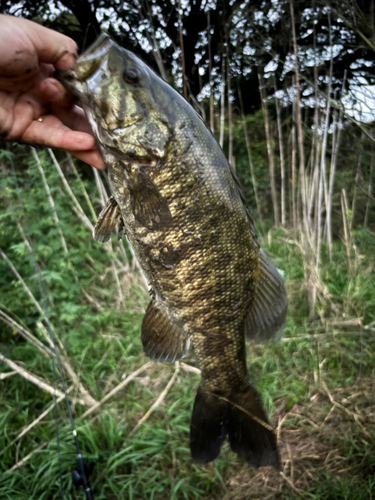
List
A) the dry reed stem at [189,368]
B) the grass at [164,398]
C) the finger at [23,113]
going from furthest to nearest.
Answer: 1. the dry reed stem at [189,368]
2. the grass at [164,398]
3. the finger at [23,113]

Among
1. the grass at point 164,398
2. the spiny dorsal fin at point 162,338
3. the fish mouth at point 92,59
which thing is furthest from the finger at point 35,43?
the grass at point 164,398

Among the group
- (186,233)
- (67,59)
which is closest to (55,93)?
(67,59)

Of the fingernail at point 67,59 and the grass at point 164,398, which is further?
the grass at point 164,398

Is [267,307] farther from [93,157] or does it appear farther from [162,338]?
[93,157]

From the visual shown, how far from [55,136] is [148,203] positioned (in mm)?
700

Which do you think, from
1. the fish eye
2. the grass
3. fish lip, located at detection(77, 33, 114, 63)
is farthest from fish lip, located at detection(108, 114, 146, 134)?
the grass

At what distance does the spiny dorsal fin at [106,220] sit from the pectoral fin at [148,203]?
0.14 meters

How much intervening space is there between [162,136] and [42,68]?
868 mm

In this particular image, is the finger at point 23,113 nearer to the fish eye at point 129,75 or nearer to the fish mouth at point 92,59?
the fish mouth at point 92,59

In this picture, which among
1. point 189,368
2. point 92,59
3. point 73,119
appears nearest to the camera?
point 92,59

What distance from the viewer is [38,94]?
1.72m

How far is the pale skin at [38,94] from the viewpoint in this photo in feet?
4.76

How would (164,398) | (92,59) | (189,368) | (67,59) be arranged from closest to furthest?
(92,59) < (67,59) < (164,398) < (189,368)

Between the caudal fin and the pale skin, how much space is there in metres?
1.15
